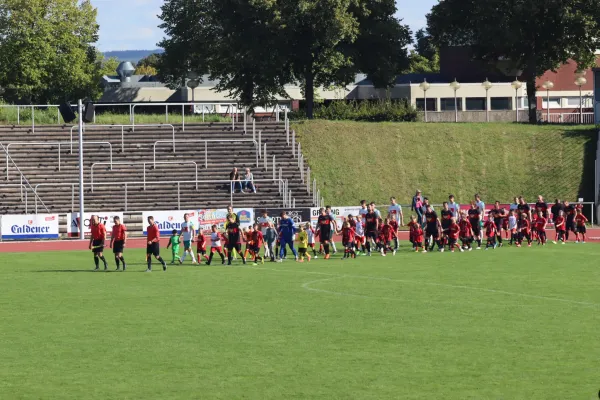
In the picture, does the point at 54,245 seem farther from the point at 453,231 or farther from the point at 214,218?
the point at 453,231

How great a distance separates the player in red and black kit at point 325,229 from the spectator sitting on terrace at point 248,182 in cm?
1301

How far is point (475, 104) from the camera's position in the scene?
282 ft

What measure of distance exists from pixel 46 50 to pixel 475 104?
3475cm

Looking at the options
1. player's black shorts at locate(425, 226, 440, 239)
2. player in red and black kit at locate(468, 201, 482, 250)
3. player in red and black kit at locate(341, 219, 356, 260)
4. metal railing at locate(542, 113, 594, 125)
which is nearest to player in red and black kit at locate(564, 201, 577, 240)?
player in red and black kit at locate(468, 201, 482, 250)

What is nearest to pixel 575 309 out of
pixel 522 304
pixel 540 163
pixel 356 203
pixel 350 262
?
pixel 522 304

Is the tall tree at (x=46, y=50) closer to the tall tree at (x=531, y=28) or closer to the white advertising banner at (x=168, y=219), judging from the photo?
the tall tree at (x=531, y=28)

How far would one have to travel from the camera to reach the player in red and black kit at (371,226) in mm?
37531

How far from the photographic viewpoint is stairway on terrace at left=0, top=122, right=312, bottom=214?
48.8 m

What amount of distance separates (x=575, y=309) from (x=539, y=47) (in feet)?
153

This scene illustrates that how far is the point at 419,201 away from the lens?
42.5 m

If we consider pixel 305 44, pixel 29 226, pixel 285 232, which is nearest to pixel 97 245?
pixel 285 232

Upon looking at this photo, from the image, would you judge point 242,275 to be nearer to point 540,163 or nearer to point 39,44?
point 540,163

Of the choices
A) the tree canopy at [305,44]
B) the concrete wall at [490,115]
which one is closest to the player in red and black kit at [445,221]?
the tree canopy at [305,44]

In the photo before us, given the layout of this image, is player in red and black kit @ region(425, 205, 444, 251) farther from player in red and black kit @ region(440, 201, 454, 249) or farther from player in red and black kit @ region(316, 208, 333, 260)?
player in red and black kit @ region(316, 208, 333, 260)
